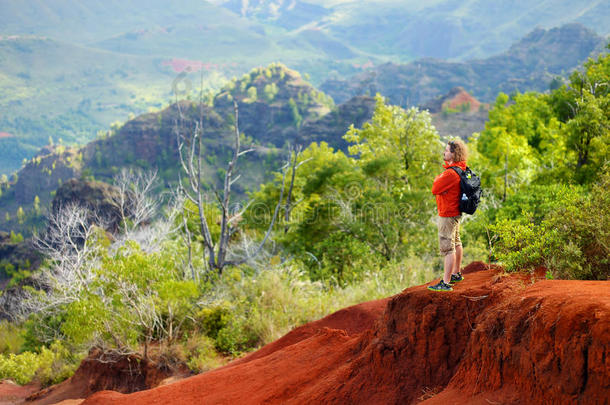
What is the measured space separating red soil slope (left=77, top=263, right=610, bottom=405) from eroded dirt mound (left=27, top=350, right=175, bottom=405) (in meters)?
3.32

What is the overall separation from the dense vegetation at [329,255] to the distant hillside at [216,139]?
70964 mm

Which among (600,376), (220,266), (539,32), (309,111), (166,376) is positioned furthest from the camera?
(539,32)

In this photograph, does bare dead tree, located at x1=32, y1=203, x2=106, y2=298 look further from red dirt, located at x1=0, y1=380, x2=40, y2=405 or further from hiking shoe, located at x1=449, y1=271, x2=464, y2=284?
hiking shoe, located at x1=449, y1=271, x2=464, y2=284

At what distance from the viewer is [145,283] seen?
34.8 feet

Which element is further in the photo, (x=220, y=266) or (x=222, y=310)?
(x=220, y=266)

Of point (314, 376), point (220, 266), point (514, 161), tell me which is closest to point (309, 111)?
point (514, 161)

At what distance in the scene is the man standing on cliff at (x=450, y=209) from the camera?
478cm

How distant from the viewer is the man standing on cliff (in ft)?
15.7

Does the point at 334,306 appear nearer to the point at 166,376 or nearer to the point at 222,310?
the point at 222,310

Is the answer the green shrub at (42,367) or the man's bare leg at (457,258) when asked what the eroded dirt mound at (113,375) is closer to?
the green shrub at (42,367)

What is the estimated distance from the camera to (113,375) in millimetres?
10070

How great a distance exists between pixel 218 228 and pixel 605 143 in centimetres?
1736

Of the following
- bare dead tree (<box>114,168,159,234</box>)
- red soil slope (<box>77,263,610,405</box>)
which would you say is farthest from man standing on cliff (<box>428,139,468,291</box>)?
bare dead tree (<box>114,168,159,234</box>)

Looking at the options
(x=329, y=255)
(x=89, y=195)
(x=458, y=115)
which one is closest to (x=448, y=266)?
(x=329, y=255)
